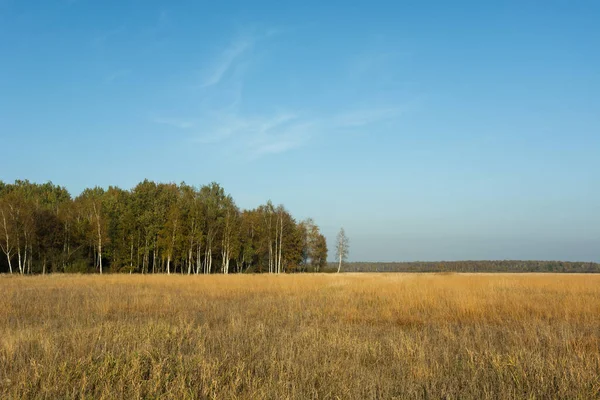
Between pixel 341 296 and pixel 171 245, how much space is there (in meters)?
34.0

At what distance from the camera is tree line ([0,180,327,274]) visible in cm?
4147

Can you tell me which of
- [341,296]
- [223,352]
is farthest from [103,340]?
[341,296]

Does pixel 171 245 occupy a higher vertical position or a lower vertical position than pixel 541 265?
higher

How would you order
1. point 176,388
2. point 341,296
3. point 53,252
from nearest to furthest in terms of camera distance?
point 176,388 < point 341,296 < point 53,252

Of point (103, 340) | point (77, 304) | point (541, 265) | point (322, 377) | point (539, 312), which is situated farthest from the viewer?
point (541, 265)

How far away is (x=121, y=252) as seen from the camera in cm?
4741

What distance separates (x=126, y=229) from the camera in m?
47.6

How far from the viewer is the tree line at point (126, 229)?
41469 millimetres

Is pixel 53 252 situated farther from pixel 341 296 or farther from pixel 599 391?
pixel 599 391

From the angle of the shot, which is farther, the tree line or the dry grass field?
the tree line

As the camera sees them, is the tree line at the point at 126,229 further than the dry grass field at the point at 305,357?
Yes

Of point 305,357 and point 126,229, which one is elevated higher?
point 126,229

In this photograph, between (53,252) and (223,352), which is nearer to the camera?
(223,352)

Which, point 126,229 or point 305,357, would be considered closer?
point 305,357
